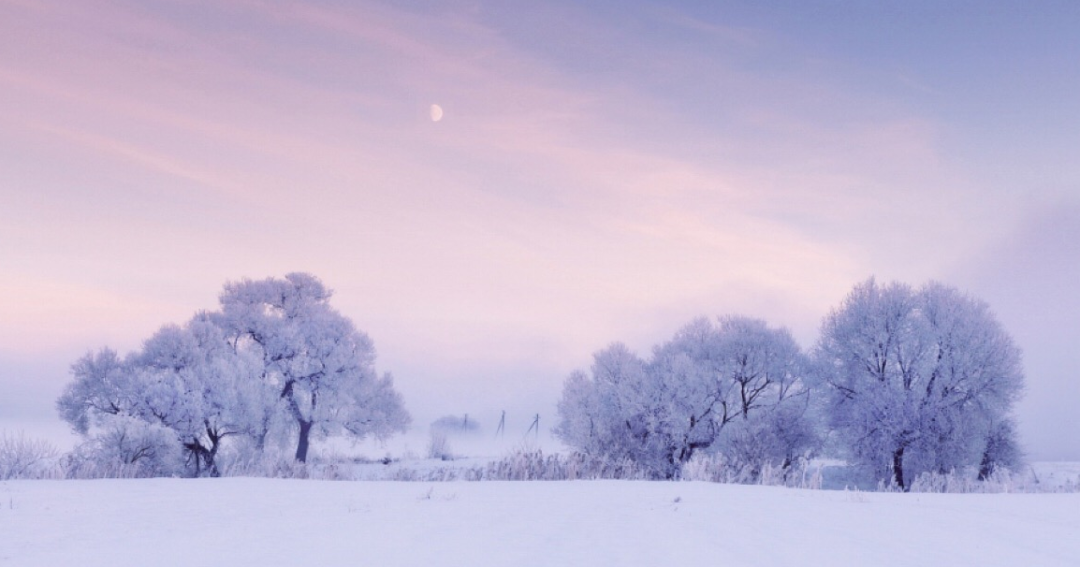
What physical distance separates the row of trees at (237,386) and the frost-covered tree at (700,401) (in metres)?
11.4

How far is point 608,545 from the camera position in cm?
607

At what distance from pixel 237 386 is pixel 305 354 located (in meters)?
6.84

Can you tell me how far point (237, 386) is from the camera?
28.8 meters

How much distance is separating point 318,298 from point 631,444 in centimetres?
1756

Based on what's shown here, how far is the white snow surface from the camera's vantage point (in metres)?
5.62

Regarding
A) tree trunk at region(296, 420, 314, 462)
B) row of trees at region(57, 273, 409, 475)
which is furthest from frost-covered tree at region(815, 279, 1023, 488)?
tree trunk at region(296, 420, 314, 462)

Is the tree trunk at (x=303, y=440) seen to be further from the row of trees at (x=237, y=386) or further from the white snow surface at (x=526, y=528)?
the white snow surface at (x=526, y=528)

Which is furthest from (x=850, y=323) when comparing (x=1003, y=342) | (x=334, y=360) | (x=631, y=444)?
(x=334, y=360)

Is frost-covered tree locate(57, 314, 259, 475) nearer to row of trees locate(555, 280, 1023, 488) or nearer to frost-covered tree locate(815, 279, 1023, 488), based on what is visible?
row of trees locate(555, 280, 1023, 488)

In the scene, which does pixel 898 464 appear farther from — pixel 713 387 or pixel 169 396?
pixel 169 396

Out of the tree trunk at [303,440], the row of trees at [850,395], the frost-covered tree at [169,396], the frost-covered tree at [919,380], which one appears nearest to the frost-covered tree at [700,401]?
the row of trees at [850,395]

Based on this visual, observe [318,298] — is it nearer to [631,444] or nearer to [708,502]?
[631,444]

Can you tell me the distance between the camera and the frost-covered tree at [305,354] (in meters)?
35.1

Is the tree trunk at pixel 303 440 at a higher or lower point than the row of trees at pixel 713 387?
lower
